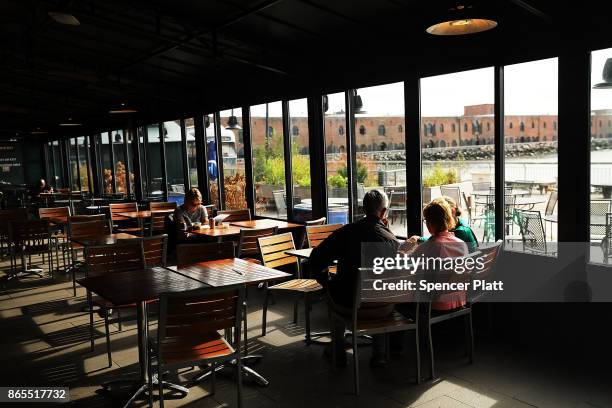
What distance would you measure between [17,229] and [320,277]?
533cm

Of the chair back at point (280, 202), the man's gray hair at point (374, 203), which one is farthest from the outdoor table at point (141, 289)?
the chair back at point (280, 202)

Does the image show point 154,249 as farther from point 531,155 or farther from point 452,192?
point 531,155

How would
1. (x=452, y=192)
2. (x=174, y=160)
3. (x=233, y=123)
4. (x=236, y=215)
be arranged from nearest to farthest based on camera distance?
(x=452, y=192) → (x=236, y=215) → (x=233, y=123) → (x=174, y=160)

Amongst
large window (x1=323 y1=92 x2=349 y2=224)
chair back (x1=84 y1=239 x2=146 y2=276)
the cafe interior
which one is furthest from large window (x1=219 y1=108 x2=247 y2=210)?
chair back (x1=84 y1=239 x2=146 y2=276)

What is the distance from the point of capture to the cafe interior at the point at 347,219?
154 inches

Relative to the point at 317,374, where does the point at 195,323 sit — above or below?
above

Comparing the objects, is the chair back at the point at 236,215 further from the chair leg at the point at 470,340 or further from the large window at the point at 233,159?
the chair leg at the point at 470,340

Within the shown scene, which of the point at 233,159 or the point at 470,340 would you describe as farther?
the point at 233,159

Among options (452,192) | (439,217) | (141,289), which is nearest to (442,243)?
(439,217)

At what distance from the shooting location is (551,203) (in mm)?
4824

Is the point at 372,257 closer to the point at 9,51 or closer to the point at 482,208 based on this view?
the point at 482,208

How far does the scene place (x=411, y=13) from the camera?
18.1ft

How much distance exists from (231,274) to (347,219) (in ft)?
10.4

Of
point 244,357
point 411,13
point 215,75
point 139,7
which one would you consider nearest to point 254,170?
point 215,75
